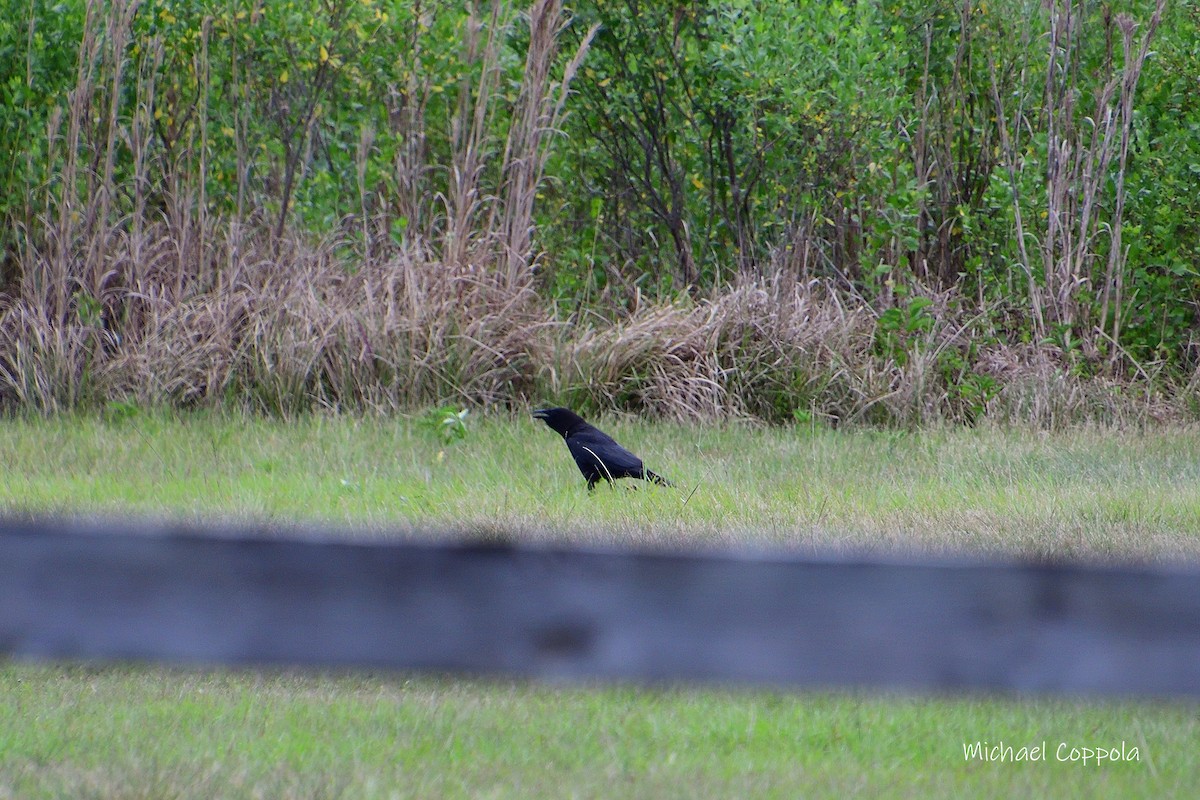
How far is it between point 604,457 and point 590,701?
2.11 m

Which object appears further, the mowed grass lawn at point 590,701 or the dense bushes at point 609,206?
the dense bushes at point 609,206

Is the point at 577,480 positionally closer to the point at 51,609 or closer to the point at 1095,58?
the point at 51,609

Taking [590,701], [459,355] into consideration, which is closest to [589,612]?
[590,701]

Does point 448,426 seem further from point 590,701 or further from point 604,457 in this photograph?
point 590,701

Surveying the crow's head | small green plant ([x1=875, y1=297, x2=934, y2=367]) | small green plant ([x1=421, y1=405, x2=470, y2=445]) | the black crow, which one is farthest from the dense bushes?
the black crow

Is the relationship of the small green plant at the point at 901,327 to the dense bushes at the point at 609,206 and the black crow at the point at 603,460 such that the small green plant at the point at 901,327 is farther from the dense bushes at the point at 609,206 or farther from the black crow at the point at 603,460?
the black crow at the point at 603,460

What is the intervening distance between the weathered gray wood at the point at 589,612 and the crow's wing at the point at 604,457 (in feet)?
12.3

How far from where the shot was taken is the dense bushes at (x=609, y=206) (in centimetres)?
722

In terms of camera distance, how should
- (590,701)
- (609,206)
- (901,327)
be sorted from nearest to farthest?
(590,701), (901,327), (609,206)

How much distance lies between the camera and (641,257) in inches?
352

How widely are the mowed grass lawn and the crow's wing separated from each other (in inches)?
4.2

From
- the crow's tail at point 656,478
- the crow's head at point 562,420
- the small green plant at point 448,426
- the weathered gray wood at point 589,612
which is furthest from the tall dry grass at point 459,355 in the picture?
the weathered gray wood at point 589,612

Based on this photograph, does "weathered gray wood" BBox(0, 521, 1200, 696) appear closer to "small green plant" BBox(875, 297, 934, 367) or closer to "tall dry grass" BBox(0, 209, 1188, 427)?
"tall dry grass" BBox(0, 209, 1188, 427)

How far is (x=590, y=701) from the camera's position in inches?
126
